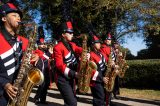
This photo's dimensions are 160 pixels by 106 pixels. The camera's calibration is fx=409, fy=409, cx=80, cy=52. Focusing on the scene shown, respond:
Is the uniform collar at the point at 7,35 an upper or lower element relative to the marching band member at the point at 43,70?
upper

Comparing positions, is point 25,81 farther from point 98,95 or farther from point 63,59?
point 98,95

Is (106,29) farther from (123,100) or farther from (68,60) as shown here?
(68,60)

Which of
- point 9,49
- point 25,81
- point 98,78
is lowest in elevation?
point 98,78

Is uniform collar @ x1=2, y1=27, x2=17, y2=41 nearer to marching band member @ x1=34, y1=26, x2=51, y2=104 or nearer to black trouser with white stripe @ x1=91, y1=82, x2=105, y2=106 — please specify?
black trouser with white stripe @ x1=91, y1=82, x2=105, y2=106

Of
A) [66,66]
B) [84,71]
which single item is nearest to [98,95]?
[84,71]

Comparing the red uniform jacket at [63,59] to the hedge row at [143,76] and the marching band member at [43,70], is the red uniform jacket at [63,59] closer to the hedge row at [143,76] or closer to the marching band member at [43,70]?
the marching band member at [43,70]

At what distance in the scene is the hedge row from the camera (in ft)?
55.9

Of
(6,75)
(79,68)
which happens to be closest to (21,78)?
(6,75)

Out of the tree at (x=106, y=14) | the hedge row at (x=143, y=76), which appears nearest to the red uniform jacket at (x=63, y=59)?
the hedge row at (x=143, y=76)

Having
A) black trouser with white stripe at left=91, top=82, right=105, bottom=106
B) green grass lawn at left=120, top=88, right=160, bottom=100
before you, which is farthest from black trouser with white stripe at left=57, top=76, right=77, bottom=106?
green grass lawn at left=120, top=88, right=160, bottom=100

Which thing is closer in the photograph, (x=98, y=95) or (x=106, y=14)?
(x=98, y=95)

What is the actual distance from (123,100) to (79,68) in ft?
18.8

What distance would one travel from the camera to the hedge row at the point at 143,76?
55.9ft

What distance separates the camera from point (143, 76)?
1764cm
